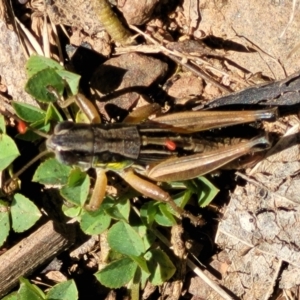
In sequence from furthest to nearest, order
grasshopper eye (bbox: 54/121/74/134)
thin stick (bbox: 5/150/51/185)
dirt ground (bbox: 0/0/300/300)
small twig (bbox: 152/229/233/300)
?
small twig (bbox: 152/229/233/300) < dirt ground (bbox: 0/0/300/300) < thin stick (bbox: 5/150/51/185) < grasshopper eye (bbox: 54/121/74/134)

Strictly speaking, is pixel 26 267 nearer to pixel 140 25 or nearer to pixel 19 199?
pixel 19 199

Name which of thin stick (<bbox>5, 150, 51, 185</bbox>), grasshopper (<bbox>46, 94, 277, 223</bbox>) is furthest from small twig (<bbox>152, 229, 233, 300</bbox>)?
thin stick (<bbox>5, 150, 51, 185</bbox>)

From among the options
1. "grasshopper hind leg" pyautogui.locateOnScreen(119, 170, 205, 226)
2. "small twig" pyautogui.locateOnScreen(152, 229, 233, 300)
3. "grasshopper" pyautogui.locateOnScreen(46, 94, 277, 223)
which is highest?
"grasshopper" pyautogui.locateOnScreen(46, 94, 277, 223)

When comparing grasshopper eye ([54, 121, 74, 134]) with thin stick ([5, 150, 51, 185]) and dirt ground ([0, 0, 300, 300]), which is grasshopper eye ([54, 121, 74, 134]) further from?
dirt ground ([0, 0, 300, 300])

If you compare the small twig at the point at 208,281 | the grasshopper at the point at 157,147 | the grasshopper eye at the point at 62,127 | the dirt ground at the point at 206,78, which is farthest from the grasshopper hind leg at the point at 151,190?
the grasshopper eye at the point at 62,127

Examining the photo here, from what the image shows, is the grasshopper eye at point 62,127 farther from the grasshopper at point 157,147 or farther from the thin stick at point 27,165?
the thin stick at point 27,165

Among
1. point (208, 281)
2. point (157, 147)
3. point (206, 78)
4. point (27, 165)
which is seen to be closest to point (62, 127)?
point (27, 165)

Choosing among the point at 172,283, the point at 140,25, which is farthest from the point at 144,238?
the point at 140,25

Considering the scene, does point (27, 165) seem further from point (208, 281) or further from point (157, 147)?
→ point (208, 281)

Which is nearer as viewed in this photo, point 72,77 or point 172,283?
point 72,77
